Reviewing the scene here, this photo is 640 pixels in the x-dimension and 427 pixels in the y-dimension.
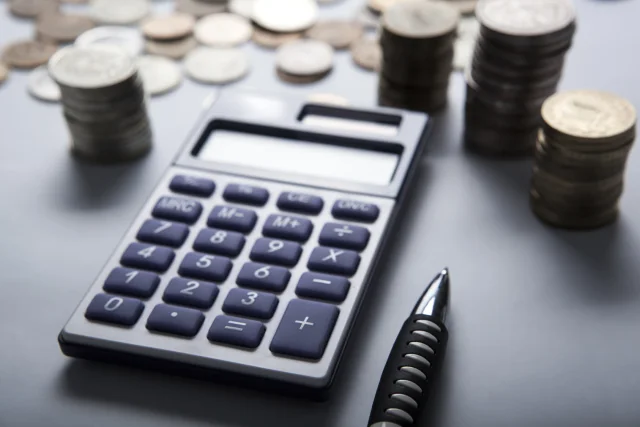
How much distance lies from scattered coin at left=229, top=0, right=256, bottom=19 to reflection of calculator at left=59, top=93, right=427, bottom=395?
0.44 ft

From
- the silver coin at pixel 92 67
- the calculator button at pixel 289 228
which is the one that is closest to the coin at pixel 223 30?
the silver coin at pixel 92 67

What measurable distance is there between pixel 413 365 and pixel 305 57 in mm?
283

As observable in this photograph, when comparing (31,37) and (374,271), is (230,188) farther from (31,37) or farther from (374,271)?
(31,37)

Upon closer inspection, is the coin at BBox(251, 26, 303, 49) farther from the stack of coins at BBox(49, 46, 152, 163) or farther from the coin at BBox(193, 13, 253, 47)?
the stack of coins at BBox(49, 46, 152, 163)

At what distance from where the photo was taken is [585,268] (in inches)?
18.0

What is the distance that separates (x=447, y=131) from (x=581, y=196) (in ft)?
0.37

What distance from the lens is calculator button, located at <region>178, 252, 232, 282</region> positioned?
1.42ft

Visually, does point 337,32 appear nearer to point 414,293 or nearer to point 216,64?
point 216,64

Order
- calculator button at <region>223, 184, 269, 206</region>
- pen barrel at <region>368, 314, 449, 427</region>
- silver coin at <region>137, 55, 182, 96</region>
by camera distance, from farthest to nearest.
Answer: silver coin at <region>137, 55, 182, 96</region> < calculator button at <region>223, 184, 269, 206</region> < pen barrel at <region>368, 314, 449, 427</region>

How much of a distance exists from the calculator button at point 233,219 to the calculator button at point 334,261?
0.04 metres

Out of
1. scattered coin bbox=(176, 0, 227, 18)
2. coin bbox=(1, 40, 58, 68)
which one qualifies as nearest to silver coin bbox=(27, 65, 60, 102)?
coin bbox=(1, 40, 58, 68)

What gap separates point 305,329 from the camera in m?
0.40

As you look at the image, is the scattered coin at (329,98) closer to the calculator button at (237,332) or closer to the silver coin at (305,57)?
the silver coin at (305,57)

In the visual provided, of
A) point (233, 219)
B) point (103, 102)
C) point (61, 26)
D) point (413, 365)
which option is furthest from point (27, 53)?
point (413, 365)
